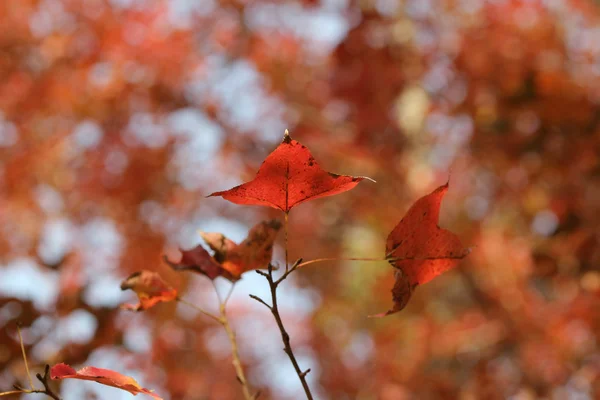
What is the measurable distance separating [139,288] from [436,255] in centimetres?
43

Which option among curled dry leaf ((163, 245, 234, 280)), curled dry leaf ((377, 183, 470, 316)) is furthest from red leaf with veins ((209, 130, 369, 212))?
curled dry leaf ((163, 245, 234, 280))

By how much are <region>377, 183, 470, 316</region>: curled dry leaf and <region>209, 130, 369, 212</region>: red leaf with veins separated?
0.37 ft

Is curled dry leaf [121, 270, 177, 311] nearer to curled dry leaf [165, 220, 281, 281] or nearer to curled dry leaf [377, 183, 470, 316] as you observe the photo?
curled dry leaf [165, 220, 281, 281]

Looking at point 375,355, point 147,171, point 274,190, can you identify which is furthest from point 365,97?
point 375,355

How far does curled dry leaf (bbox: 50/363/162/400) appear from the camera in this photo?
565mm

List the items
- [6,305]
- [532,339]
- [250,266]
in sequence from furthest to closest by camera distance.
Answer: [532,339] → [6,305] → [250,266]

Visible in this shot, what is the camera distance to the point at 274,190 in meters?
0.60

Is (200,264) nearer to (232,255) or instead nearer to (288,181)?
(232,255)

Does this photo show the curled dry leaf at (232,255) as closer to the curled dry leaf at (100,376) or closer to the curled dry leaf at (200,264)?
the curled dry leaf at (200,264)

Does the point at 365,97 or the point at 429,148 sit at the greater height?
the point at 429,148

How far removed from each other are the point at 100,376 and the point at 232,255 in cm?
25

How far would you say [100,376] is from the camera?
57 cm

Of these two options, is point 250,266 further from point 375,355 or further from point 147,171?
point 375,355

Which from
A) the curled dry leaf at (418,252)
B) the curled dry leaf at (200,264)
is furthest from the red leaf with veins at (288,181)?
the curled dry leaf at (200,264)
